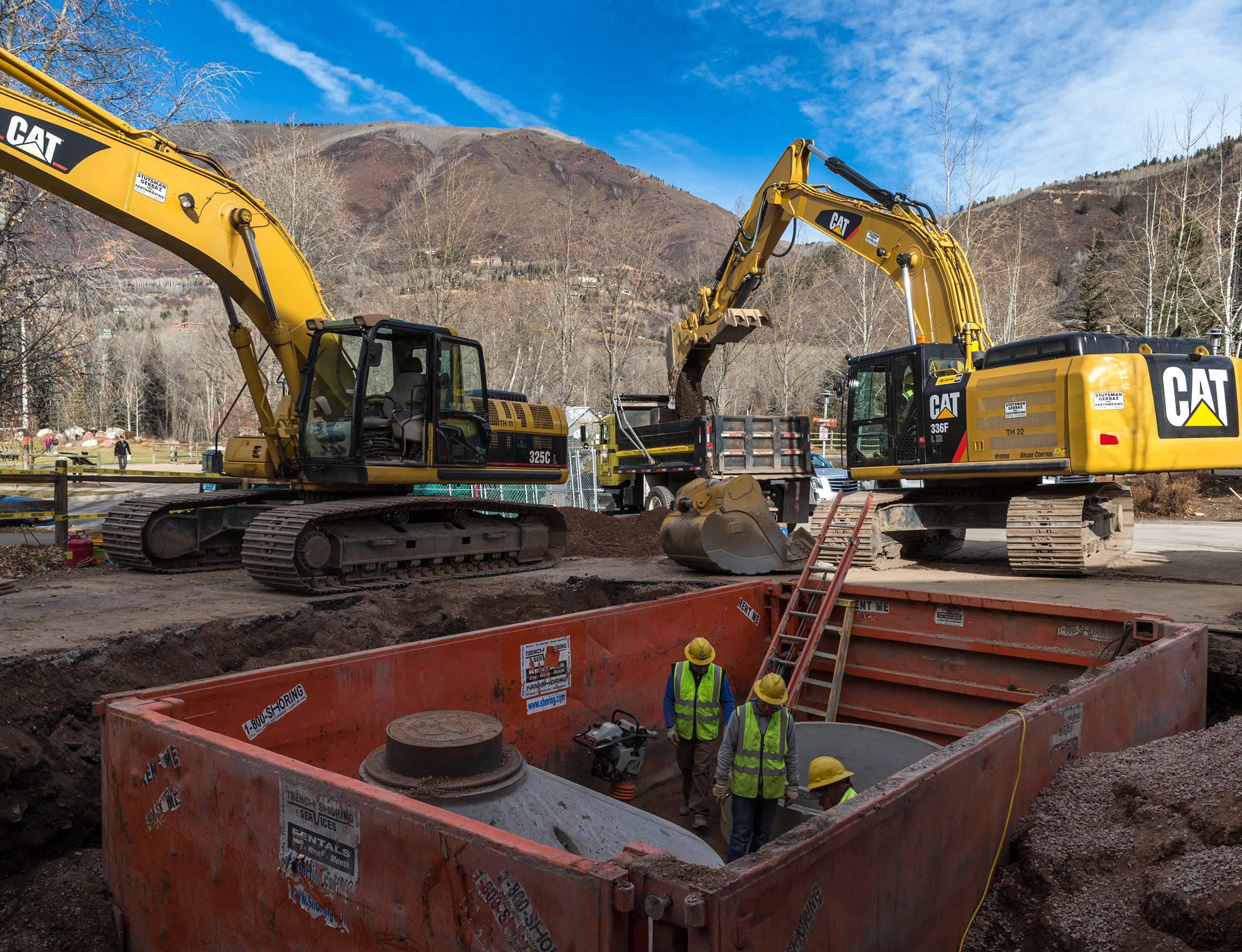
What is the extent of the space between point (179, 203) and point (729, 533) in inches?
275

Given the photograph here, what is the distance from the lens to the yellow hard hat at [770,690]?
4883mm

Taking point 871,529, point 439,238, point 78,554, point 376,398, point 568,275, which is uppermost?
point 439,238

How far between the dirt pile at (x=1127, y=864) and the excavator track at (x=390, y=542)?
22.1ft

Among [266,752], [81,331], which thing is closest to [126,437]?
[81,331]

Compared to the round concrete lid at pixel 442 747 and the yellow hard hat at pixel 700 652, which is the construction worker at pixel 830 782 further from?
the round concrete lid at pixel 442 747

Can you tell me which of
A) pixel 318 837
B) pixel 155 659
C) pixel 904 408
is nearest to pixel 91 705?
pixel 155 659

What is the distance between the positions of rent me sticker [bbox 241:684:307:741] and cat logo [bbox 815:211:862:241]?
11.0 m

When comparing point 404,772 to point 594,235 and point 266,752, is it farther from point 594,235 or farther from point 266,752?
point 594,235

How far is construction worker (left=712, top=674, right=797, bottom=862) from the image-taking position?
492 cm

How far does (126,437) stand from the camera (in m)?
72.3

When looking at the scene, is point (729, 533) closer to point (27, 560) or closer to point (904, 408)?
point (904, 408)

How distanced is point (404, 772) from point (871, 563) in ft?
28.8

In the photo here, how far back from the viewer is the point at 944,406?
11.3 meters

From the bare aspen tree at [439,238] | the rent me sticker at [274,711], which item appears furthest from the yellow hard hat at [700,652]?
the bare aspen tree at [439,238]
